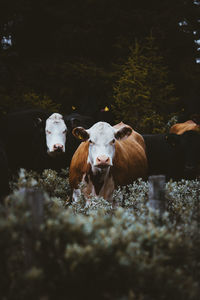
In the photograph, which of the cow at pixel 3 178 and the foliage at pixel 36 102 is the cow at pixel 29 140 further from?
the foliage at pixel 36 102

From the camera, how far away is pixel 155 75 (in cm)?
1477

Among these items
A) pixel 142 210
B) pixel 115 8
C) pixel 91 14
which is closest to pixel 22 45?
pixel 91 14

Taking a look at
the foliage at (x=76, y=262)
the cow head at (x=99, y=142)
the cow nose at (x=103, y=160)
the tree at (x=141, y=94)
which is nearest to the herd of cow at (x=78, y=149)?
the cow head at (x=99, y=142)

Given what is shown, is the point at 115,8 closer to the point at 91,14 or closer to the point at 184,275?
the point at 91,14

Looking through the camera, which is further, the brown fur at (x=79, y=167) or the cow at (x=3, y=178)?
the brown fur at (x=79, y=167)

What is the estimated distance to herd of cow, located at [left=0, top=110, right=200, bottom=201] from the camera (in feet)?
18.8

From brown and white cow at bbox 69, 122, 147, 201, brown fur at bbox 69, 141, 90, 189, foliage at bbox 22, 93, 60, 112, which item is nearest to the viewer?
brown and white cow at bbox 69, 122, 147, 201

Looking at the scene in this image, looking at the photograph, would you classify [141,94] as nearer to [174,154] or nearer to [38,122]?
[174,154]

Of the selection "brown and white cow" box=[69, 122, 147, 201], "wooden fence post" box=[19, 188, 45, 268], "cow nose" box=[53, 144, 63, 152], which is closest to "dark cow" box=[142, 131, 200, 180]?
"brown and white cow" box=[69, 122, 147, 201]

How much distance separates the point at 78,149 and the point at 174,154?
7.83 feet

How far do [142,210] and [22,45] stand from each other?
1538 centimetres

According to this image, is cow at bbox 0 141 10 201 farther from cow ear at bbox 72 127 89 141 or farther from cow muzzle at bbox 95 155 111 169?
cow ear at bbox 72 127 89 141

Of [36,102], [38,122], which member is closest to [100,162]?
[38,122]

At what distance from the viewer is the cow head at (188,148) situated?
7004mm
